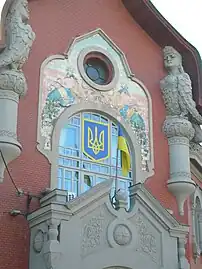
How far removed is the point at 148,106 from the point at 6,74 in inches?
207

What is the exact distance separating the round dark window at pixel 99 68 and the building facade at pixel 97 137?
3 cm

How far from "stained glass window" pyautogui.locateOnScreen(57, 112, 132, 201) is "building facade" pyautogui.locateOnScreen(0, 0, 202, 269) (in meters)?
0.03

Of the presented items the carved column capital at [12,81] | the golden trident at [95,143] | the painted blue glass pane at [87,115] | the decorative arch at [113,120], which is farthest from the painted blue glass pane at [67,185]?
the carved column capital at [12,81]

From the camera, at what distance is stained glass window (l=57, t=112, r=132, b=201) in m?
17.6

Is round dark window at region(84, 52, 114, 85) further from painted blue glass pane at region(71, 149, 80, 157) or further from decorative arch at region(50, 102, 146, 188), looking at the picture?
painted blue glass pane at region(71, 149, 80, 157)

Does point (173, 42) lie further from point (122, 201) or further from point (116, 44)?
point (122, 201)

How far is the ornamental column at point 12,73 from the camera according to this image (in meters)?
16.3

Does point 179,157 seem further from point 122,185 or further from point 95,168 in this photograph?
point 95,168

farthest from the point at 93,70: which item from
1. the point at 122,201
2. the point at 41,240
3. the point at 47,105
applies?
the point at 41,240

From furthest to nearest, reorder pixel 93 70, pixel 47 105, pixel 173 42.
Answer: pixel 173 42 < pixel 93 70 < pixel 47 105

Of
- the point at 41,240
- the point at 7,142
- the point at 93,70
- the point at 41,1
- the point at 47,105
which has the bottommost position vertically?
the point at 41,240

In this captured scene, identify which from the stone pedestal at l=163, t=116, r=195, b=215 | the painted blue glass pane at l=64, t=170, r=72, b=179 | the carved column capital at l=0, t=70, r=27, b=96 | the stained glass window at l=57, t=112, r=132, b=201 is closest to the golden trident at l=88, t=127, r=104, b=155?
the stained glass window at l=57, t=112, r=132, b=201

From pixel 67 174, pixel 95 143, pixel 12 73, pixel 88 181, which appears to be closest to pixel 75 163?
pixel 67 174

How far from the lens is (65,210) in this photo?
15.3 m
